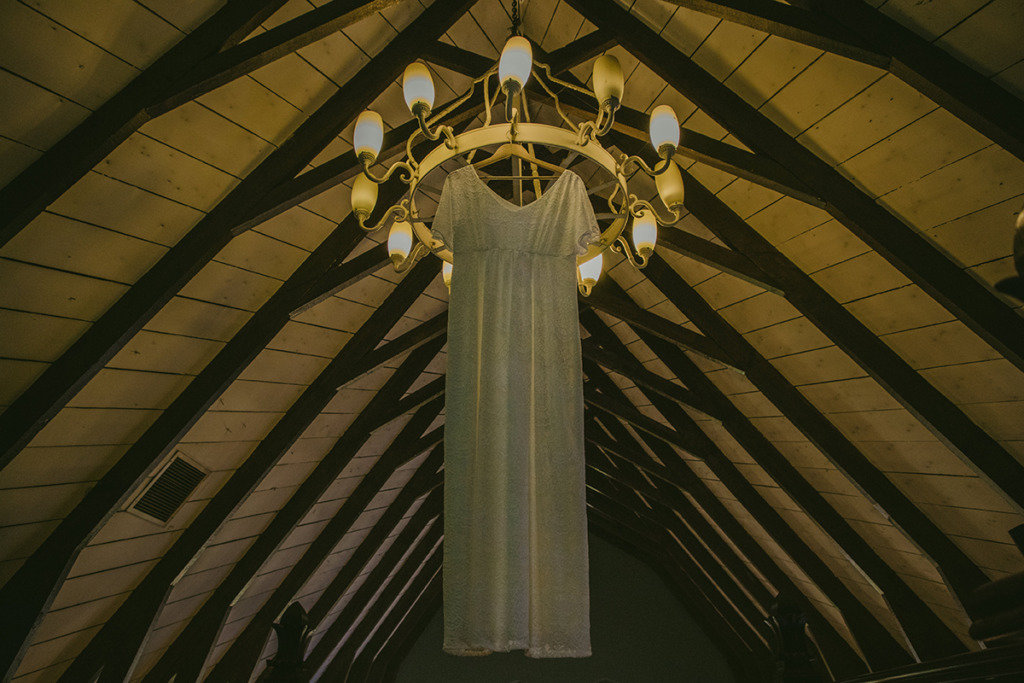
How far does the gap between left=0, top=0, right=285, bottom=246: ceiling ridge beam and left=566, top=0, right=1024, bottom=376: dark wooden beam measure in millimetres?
1570

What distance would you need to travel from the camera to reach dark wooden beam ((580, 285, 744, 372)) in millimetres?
3777

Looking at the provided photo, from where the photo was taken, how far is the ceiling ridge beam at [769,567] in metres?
6.00

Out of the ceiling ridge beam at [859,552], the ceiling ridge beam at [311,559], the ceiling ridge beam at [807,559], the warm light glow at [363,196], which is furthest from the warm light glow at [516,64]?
the ceiling ridge beam at [311,559]

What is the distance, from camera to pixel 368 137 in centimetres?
190

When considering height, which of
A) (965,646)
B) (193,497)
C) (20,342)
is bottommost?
(965,646)

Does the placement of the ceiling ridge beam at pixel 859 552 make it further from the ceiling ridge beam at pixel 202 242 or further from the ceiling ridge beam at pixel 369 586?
the ceiling ridge beam at pixel 369 586

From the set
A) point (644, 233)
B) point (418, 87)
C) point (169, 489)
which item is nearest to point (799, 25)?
point (644, 233)

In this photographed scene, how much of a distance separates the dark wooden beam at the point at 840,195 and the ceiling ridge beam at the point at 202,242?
894mm

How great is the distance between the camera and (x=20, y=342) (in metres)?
2.34

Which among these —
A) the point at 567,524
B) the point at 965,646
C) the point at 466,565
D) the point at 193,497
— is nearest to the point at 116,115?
the point at 466,565

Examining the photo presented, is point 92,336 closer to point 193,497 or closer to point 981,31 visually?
point 193,497

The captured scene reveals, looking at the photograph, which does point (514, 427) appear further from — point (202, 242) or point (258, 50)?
point (202, 242)

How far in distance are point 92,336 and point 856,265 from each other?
3.86 metres

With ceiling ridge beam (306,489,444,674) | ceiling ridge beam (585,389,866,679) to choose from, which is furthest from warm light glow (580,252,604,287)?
ceiling ridge beam (306,489,444,674)
